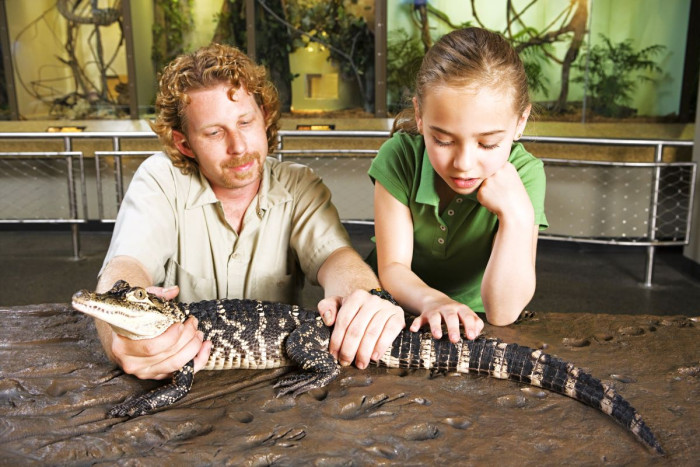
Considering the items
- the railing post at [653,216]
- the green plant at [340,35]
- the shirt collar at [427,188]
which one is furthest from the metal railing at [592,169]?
the shirt collar at [427,188]

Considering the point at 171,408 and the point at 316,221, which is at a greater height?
the point at 316,221

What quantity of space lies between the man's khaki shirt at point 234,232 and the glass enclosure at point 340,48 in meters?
3.50

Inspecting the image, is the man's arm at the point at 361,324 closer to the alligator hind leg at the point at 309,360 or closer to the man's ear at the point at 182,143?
the alligator hind leg at the point at 309,360

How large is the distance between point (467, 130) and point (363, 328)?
0.53 meters

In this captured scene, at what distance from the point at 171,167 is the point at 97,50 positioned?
4534 millimetres

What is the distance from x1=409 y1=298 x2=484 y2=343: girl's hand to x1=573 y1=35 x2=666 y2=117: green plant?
4571mm

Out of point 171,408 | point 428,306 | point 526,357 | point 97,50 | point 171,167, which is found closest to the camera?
point 171,408

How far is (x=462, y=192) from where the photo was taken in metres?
1.51

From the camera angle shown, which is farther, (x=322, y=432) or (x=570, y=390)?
(x=570, y=390)

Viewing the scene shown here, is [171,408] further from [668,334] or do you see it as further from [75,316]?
[668,334]

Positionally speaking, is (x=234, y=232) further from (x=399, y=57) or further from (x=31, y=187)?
(x=31, y=187)

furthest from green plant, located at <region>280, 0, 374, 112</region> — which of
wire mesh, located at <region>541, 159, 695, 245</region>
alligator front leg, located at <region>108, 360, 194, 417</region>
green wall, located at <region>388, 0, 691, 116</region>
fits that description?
alligator front leg, located at <region>108, 360, 194, 417</region>

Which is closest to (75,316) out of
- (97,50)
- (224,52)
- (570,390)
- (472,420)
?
(224,52)

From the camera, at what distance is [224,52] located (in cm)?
183
